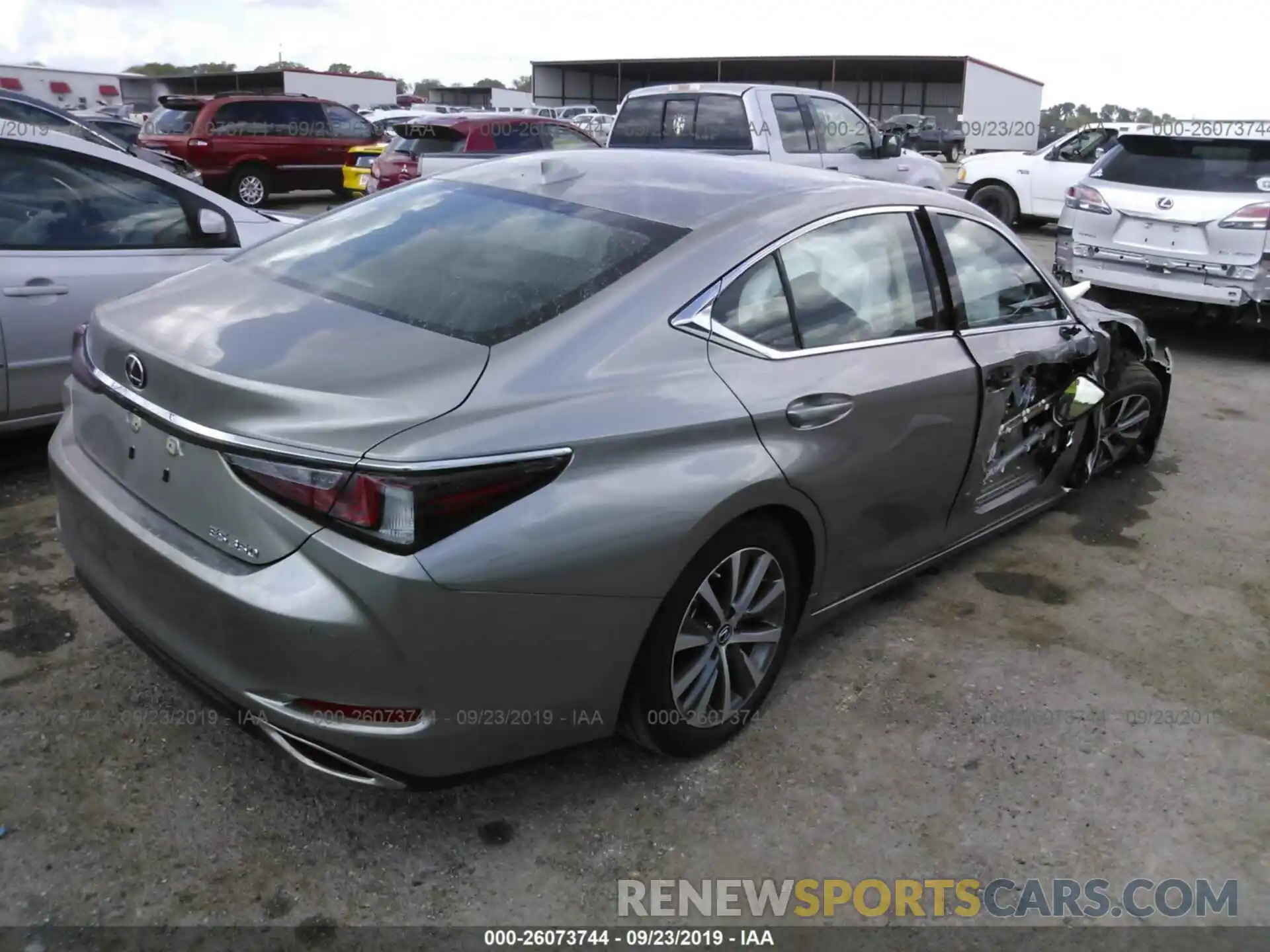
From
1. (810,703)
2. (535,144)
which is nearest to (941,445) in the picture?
(810,703)

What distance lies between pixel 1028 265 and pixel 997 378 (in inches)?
27.9

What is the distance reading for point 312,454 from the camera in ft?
7.24

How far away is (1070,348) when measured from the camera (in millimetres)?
4266

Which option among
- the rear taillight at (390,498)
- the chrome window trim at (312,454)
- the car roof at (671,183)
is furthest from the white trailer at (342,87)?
the rear taillight at (390,498)

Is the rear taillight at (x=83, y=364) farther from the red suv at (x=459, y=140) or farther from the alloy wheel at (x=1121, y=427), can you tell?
the red suv at (x=459, y=140)

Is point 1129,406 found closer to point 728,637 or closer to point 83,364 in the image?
point 728,637

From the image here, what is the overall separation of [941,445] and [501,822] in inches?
72.3

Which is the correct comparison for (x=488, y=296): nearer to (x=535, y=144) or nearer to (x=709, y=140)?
(x=709, y=140)

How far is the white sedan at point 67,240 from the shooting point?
449cm

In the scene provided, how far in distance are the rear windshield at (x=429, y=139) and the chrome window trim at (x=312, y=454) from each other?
37.4ft

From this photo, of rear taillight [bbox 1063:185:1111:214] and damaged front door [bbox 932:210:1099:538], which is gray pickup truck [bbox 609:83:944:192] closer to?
rear taillight [bbox 1063:185:1111:214]

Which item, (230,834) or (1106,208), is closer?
(230,834)

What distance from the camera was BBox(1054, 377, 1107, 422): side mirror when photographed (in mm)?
4312

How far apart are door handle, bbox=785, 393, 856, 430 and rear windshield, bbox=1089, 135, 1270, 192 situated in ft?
21.0
